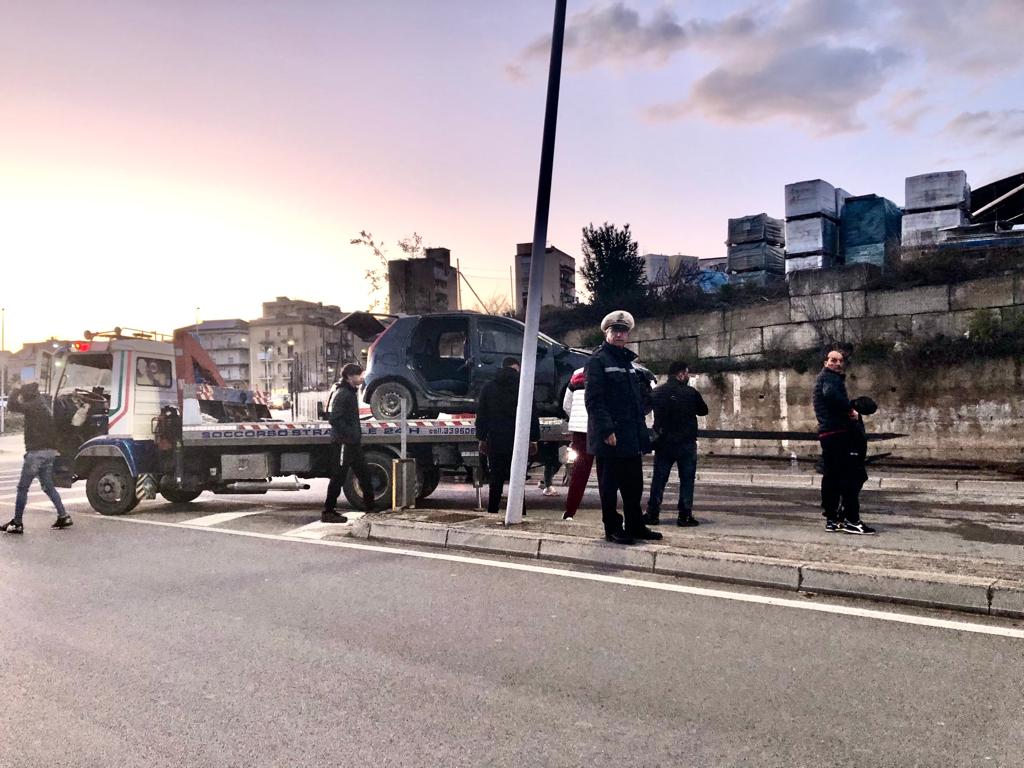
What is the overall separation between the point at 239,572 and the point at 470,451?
13.0ft

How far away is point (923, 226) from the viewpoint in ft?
54.1

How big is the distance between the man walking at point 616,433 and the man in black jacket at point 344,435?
331 cm

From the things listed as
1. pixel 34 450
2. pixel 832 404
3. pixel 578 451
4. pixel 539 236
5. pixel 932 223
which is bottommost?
pixel 34 450

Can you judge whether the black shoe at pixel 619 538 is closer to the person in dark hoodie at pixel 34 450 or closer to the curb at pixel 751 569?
the curb at pixel 751 569

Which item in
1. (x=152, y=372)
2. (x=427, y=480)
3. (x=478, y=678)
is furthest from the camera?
(x=152, y=372)

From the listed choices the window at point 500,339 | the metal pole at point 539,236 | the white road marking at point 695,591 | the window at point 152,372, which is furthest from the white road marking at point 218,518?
the metal pole at point 539,236

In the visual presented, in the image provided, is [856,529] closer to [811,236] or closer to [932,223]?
[811,236]

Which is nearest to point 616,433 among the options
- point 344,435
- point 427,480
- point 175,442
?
point 344,435

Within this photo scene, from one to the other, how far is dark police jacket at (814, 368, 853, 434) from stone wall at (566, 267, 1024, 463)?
972 centimetres

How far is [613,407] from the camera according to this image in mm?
6242

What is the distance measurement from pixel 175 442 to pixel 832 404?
792cm

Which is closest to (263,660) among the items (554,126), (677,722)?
(677,722)

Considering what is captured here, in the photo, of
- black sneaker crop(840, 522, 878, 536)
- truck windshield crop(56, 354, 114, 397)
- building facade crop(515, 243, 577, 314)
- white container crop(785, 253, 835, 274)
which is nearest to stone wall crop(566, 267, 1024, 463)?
white container crop(785, 253, 835, 274)

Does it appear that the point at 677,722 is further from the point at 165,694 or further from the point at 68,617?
the point at 68,617
